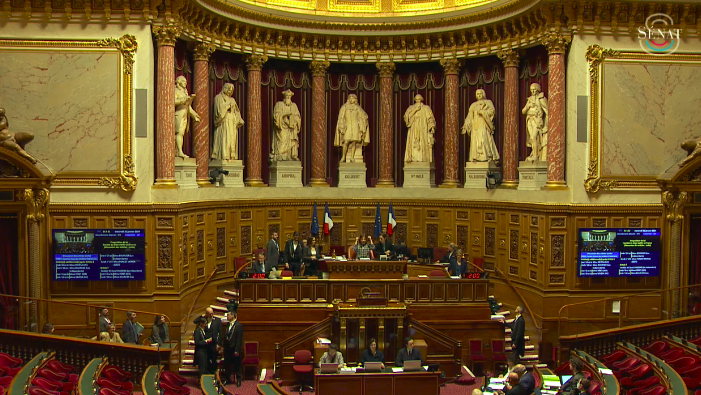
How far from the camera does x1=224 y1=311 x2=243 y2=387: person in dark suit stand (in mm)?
17547

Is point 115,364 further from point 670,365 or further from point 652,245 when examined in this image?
point 652,245

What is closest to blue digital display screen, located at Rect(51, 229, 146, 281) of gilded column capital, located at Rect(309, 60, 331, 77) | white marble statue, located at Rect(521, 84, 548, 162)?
gilded column capital, located at Rect(309, 60, 331, 77)

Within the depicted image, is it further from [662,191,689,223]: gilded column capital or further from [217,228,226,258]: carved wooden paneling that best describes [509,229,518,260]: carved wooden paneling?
[217,228,226,258]: carved wooden paneling

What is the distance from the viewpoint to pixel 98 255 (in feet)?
64.1

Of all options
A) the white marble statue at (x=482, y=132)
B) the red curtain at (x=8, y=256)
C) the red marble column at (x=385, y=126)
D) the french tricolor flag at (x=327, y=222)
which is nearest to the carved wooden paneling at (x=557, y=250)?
the white marble statue at (x=482, y=132)

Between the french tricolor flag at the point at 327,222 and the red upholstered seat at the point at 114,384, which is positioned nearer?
the red upholstered seat at the point at 114,384

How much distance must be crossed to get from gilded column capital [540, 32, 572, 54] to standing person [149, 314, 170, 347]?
1247 cm

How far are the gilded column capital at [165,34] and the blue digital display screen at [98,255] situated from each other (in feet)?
16.6

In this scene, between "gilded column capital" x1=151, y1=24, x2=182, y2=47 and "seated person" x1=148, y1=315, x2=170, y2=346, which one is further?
"gilded column capital" x1=151, y1=24, x2=182, y2=47

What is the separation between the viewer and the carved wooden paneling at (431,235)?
2522 centimetres

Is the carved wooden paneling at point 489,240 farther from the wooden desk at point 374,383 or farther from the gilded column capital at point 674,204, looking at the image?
the wooden desk at point 374,383

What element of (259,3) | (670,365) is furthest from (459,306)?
(259,3)

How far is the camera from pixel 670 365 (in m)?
15.8

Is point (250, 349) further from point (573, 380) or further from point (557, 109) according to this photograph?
point (557, 109)
